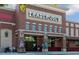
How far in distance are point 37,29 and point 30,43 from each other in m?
0.25

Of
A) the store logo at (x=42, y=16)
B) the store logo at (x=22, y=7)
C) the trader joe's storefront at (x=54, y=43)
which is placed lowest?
the trader joe's storefront at (x=54, y=43)

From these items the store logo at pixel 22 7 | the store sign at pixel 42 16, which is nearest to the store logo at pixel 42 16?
the store sign at pixel 42 16

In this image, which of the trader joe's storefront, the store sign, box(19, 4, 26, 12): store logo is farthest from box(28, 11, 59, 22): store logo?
the trader joe's storefront

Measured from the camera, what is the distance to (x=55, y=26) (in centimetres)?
516

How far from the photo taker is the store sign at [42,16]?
5.09 m

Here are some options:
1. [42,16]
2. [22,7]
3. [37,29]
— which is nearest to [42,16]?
[42,16]

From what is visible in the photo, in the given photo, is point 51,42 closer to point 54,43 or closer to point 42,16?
point 54,43

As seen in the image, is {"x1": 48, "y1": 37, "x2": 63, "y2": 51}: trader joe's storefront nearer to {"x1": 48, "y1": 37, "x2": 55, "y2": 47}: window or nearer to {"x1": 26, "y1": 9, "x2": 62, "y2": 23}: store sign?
{"x1": 48, "y1": 37, "x2": 55, "y2": 47}: window

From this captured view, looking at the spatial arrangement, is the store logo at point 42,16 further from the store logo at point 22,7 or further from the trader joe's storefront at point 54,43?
the trader joe's storefront at point 54,43

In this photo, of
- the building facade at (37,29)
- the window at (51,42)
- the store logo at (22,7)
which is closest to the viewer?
the store logo at (22,7)

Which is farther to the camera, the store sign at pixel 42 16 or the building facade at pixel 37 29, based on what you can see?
the store sign at pixel 42 16

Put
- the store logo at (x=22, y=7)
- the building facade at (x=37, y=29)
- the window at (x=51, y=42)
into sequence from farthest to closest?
the window at (x=51, y=42) < the building facade at (x=37, y=29) < the store logo at (x=22, y=7)

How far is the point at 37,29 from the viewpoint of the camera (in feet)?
16.5
